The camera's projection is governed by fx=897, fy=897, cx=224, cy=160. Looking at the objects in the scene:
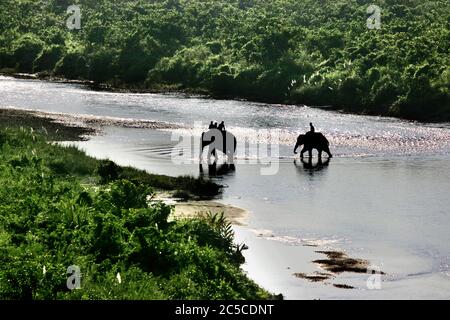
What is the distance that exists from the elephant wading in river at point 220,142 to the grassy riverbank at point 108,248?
21418 millimetres

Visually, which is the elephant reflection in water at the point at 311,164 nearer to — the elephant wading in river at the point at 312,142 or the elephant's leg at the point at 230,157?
the elephant wading in river at the point at 312,142

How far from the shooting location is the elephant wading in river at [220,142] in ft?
179

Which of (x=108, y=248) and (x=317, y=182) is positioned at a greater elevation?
(x=108, y=248)

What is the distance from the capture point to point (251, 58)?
322 ft

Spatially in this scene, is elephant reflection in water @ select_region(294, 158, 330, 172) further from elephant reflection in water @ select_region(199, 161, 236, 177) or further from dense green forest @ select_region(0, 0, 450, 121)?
dense green forest @ select_region(0, 0, 450, 121)

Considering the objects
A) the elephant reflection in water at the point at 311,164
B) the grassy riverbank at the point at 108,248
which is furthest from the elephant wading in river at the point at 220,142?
the grassy riverbank at the point at 108,248

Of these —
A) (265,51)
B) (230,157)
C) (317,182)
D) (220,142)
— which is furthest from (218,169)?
(265,51)

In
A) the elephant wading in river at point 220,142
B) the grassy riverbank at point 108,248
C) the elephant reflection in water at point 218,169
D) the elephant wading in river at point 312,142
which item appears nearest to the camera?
the grassy riverbank at point 108,248

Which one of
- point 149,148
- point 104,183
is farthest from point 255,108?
point 104,183

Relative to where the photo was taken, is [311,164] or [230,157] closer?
[311,164]

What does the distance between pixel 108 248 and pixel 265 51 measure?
75453mm

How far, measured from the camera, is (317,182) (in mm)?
46875

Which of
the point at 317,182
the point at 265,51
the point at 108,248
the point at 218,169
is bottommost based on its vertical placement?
the point at 317,182

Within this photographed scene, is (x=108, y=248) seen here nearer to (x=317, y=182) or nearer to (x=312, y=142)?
(x=317, y=182)
